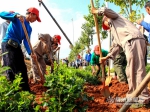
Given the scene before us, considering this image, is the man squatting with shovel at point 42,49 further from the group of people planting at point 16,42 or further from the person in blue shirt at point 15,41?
the person in blue shirt at point 15,41

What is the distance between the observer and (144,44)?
3785mm

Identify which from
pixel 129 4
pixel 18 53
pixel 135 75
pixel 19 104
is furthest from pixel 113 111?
pixel 129 4

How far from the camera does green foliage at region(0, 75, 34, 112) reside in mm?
2094

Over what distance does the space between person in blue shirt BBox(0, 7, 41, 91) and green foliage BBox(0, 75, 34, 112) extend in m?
1.88

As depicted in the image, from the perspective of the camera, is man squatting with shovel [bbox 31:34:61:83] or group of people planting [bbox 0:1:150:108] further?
man squatting with shovel [bbox 31:34:61:83]

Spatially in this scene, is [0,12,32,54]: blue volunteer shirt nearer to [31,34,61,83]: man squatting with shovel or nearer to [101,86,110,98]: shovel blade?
[101,86,110,98]: shovel blade

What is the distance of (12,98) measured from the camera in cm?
221

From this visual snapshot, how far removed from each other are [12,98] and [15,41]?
2.14 metres

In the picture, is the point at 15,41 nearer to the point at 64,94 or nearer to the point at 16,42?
the point at 16,42

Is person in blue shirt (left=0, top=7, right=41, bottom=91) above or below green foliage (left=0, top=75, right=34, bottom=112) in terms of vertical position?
above

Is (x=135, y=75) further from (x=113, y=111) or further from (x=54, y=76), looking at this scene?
(x=54, y=76)

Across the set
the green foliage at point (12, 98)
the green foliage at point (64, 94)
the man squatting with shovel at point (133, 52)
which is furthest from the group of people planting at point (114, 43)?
the green foliage at point (12, 98)

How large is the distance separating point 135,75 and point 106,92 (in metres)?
0.76

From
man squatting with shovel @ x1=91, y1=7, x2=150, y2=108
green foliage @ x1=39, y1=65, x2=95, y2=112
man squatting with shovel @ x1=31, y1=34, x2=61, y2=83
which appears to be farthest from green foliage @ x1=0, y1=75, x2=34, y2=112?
man squatting with shovel @ x1=31, y1=34, x2=61, y2=83
